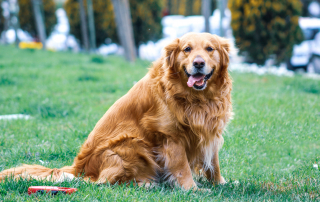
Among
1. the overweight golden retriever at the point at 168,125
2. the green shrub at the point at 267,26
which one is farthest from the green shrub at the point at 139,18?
the overweight golden retriever at the point at 168,125

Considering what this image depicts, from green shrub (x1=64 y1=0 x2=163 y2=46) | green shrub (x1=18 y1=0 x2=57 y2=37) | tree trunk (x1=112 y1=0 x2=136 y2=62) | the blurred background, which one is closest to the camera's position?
the blurred background

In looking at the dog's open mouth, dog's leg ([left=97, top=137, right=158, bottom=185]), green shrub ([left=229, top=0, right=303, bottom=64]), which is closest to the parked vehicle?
green shrub ([left=229, top=0, right=303, bottom=64])

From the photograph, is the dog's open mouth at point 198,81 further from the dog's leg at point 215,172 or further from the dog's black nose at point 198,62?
the dog's leg at point 215,172

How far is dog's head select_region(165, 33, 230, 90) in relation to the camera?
2.89 meters

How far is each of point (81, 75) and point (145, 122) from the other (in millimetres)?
5209

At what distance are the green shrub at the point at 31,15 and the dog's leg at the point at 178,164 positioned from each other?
23743 millimetres

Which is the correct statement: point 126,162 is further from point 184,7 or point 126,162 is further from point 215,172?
point 184,7

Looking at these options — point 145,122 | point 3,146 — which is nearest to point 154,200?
point 145,122

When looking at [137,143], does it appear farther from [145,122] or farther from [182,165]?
[182,165]

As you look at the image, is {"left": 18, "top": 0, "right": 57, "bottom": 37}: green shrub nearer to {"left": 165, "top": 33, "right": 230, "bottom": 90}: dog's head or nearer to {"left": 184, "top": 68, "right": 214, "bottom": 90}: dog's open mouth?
{"left": 165, "top": 33, "right": 230, "bottom": 90}: dog's head

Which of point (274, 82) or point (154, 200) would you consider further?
point (274, 82)

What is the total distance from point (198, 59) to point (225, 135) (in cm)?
162

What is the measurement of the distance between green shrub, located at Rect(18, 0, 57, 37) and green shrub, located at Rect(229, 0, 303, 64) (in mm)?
A: 18141

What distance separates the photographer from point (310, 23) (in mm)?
12555
